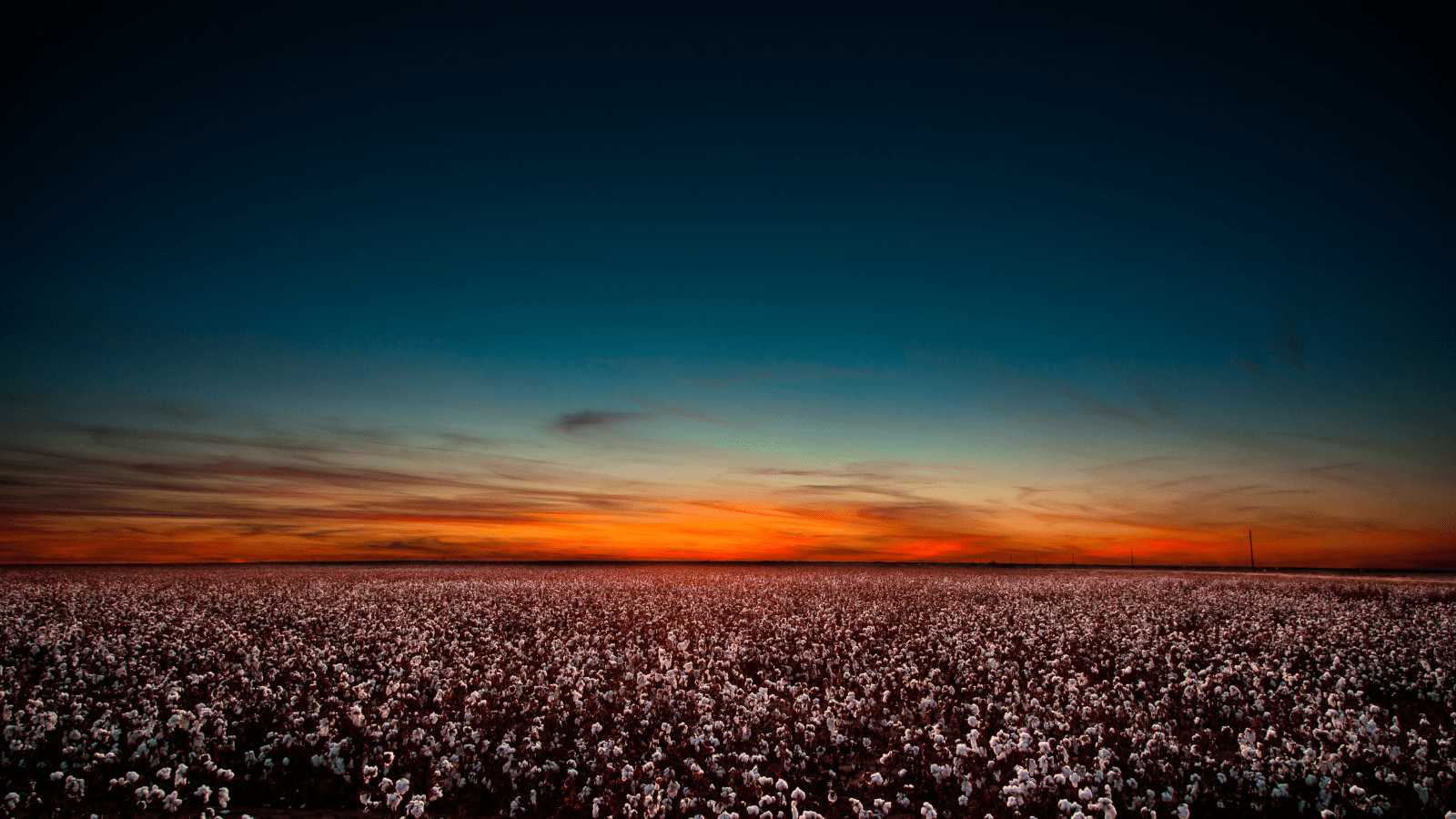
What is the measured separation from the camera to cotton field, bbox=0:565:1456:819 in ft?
26.8

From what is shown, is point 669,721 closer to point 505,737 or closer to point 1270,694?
point 505,737

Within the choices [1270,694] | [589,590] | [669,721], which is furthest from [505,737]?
[589,590]

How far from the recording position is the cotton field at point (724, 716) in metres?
8.16

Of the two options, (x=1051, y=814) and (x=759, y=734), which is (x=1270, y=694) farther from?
(x=759, y=734)

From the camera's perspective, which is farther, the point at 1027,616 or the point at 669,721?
the point at 1027,616

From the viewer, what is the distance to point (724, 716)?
11.1 metres

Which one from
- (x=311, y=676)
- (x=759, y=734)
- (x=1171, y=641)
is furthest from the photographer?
(x=1171, y=641)

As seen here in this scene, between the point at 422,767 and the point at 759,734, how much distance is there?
4.66m

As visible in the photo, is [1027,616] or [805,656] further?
[1027,616]

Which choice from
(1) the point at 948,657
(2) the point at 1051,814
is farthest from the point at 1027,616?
(2) the point at 1051,814

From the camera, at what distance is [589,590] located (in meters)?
37.3

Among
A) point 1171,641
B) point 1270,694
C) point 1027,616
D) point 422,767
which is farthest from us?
point 1027,616

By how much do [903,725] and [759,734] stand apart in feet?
8.84

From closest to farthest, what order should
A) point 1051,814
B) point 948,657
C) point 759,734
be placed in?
point 1051,814 < point 759,734 < point 948,657
